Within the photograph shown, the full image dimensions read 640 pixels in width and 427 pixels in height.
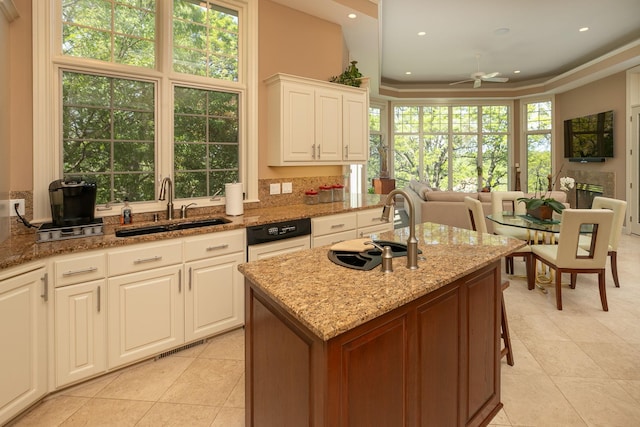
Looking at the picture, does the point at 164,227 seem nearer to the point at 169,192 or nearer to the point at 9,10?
the point at 169,192

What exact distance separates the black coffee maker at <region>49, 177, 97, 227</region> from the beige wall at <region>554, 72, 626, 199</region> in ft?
28.8

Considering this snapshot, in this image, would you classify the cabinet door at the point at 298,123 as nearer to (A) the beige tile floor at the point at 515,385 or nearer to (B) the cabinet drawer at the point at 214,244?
(B) the cabinet drawer at the point at 214,244

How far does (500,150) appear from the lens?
10352mm

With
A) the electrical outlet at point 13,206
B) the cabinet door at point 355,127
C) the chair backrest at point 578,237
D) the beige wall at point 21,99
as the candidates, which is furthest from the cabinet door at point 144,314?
the chair backrest at point 578,237

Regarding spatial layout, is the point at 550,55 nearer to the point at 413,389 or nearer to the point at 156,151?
the point at 156,151

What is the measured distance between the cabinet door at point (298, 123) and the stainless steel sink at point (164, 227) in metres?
1.05

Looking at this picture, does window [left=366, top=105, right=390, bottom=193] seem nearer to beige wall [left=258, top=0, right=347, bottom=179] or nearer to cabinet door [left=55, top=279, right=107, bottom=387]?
beige wall [left=258, top=0, right=347, bottom=179]

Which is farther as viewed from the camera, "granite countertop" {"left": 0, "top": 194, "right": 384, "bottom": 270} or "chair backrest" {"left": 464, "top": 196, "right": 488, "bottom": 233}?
"chair backrest" {"left": 464, "top": 196, "right": 488, "bottom": 233}

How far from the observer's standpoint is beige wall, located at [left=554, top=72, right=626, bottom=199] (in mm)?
7266

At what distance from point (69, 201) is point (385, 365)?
2.34 m

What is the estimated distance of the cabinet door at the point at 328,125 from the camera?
13.5ft

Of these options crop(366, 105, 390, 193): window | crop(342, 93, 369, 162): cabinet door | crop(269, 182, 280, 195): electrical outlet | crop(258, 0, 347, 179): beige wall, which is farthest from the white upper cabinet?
crop(366, 105, 390, 193): window

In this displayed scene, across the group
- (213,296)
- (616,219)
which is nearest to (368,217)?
(213,296)

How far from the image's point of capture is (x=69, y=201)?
2549 mm
